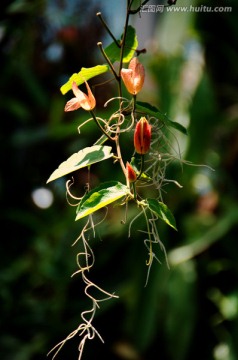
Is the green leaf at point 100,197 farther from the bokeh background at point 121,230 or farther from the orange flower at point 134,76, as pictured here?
the bokeh background at point 121,230

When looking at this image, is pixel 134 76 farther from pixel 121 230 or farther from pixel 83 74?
pixel 121 230

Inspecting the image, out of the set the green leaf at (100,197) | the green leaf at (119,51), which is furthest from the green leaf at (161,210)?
the green leaf at (119,51)

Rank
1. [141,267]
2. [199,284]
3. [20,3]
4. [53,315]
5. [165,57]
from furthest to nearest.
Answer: [165,57] → [199,284] → [141,267] → [53,315] → [20,3]

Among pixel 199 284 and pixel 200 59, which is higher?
pixel 200 59

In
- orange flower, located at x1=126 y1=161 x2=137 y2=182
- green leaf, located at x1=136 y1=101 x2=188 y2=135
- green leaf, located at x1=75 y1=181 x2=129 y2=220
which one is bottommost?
green leaf, located at x1=75 y1=181 x2=129 y2=220

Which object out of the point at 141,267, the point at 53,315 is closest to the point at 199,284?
the point at 141,267

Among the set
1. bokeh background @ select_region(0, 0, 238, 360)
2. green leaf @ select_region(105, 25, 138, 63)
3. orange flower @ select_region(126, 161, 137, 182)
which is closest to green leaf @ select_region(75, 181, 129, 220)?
orange flower @ select_region(126, 161, 137, 182)

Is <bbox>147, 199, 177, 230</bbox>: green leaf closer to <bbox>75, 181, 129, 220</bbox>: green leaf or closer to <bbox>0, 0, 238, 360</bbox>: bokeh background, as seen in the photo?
<bbox>75, 181, 129, 220</bbox>: green leaf

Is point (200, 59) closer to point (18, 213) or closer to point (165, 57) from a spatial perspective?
point (165, 57)
